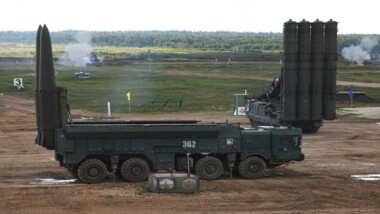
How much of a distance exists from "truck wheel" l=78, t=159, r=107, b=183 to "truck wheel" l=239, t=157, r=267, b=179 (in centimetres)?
452

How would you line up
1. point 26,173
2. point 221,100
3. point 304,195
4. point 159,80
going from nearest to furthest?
1. point 304,195
2. point 26,173
3. point 221,100
4. point 159,80

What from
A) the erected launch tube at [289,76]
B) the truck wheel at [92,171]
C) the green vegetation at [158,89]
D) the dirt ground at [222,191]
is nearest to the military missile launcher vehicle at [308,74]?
the erected launch tube at [289,76]

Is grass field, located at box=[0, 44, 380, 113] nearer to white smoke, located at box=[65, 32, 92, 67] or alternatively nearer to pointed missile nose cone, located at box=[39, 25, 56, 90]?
white smoke, located at box=[65, 32, 92, 67]

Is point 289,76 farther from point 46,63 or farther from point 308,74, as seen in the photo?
point 46,63

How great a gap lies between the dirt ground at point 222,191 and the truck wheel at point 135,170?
32 centimetres

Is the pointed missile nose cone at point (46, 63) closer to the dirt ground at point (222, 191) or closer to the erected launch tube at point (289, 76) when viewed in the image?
the dirt ground at point (222, 191)

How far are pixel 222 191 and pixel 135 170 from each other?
3246 millimetres

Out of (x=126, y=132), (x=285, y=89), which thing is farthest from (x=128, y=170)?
(x=285, y=89)

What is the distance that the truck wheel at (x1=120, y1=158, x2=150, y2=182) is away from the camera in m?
23.5

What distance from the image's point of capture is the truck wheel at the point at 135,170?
924 inches

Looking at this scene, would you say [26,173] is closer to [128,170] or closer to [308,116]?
[128,170]

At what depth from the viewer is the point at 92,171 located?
23359mm

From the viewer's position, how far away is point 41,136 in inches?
959

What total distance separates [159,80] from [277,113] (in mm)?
43976
